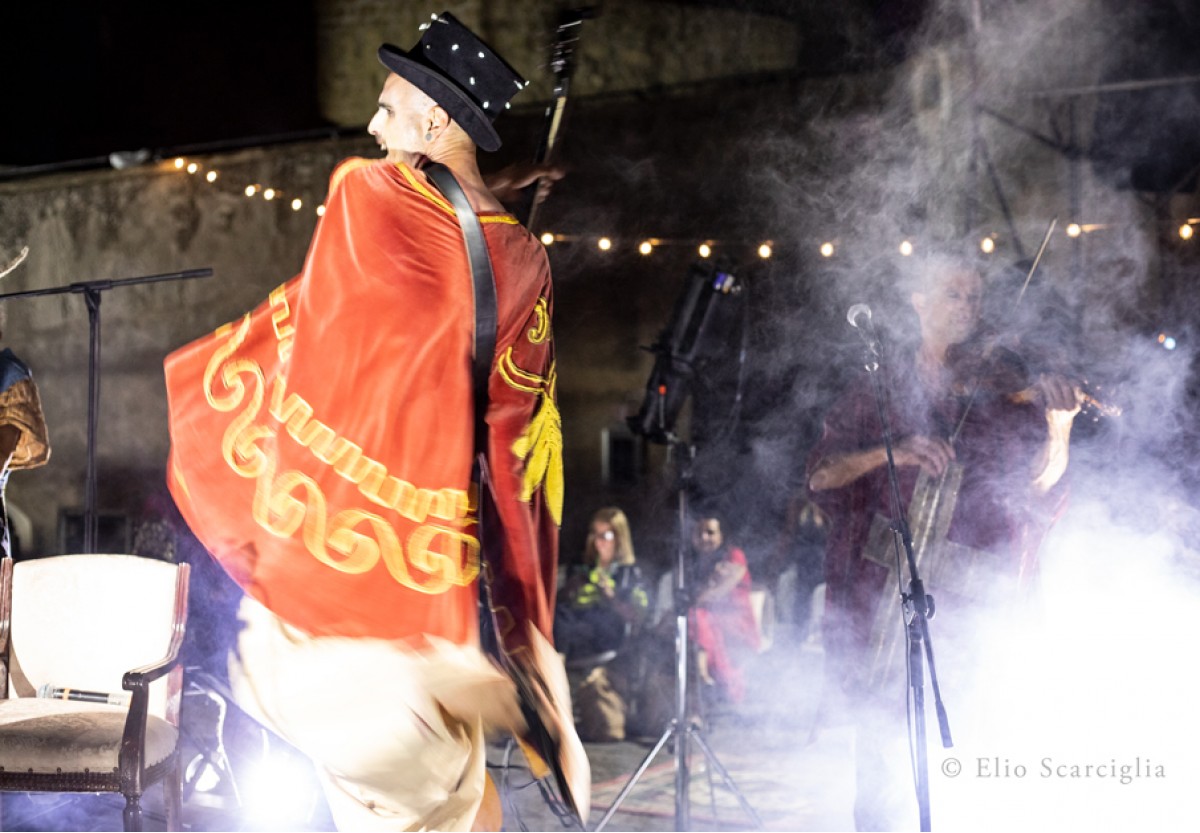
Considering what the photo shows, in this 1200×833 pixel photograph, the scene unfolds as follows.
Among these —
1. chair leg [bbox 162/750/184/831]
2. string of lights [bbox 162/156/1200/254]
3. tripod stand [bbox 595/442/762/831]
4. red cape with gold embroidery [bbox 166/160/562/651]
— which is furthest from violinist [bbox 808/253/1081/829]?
chair leg [bbox 162/750/184/831]

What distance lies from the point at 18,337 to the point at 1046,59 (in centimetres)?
623

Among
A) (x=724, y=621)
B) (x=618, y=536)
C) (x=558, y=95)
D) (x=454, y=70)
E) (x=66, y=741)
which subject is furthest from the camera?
(x=618, y=536)

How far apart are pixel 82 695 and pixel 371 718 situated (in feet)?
5.30

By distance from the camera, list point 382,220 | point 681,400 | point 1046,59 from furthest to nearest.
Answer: point 1046,59
point 681,400
point 382,220

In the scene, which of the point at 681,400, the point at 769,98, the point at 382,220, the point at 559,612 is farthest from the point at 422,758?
the point at 769,98

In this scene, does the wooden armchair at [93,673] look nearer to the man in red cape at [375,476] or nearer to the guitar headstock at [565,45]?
the man in red cape at [375,476]

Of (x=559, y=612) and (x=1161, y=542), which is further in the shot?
(x=559, y=612)

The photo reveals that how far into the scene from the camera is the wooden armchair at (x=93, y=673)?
2.87m

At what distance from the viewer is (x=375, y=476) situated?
2.20 meters

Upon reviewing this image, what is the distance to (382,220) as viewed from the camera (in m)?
2.26

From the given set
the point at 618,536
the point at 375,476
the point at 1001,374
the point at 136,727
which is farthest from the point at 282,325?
the point at 618,536

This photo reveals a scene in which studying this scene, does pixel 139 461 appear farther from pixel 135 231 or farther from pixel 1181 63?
pixel 1181 63

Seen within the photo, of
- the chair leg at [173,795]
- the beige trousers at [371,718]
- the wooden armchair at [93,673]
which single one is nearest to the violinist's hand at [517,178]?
the beige trousers at [371,718]

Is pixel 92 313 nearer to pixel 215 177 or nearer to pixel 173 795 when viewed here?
pixel 173 795
